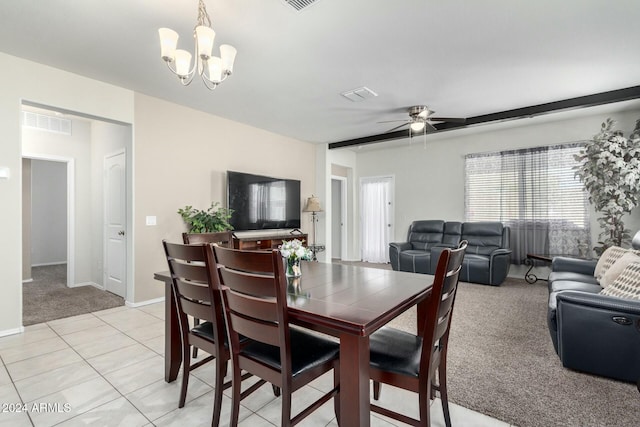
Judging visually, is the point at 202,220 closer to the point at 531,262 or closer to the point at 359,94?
the point at 359,94

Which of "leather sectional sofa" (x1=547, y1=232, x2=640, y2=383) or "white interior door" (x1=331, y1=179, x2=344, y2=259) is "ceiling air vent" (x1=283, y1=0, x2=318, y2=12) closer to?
"leather sectional sofa" (x1=547, y1=232, x2=640, y2=383)

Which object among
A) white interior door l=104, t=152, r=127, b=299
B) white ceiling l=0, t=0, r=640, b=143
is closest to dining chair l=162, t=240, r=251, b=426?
white ceiling l=0, t=0, r=640, b=143

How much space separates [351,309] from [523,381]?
1.66 metres

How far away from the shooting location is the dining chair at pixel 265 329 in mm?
1234

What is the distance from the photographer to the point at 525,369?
2.24 m

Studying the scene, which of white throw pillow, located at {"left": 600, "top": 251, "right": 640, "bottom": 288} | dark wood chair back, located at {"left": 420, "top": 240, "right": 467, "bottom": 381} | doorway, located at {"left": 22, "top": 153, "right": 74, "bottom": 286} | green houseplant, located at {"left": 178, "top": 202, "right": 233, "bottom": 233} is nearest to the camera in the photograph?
dark wood chair back, located at {"left": 420, "top": 240, "right": 467, "bottom": 381}

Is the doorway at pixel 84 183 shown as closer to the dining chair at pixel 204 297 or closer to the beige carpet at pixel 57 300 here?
the beige carpet at pixel 57 300

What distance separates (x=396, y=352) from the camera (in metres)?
1.48

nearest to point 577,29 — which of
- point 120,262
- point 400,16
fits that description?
point 400,16

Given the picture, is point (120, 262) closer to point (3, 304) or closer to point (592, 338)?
point (3, 304)

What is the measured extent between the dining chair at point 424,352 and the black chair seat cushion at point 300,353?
0.72ft

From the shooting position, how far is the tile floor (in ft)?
5.65

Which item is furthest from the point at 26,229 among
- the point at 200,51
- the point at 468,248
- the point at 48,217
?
the point at 468,248

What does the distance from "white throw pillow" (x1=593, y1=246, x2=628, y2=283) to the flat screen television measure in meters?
4.33
